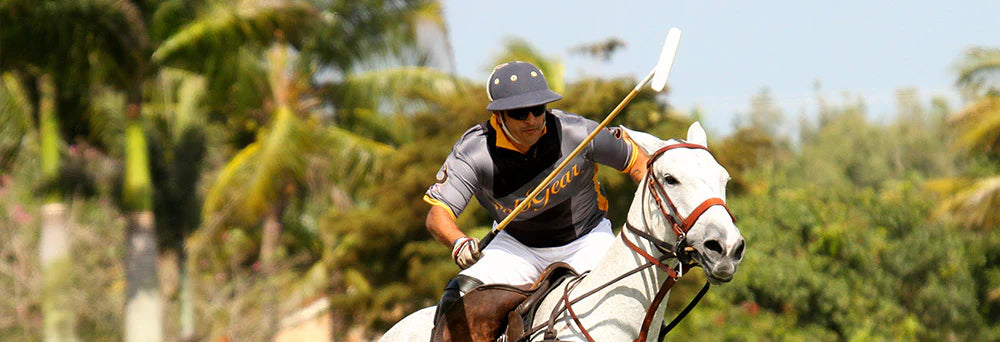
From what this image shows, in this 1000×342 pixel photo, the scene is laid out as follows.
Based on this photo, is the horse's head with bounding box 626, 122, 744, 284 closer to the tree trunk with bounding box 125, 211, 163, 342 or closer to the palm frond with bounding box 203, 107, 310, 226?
the tree trunk with bounding box 125, 211, 163, 342

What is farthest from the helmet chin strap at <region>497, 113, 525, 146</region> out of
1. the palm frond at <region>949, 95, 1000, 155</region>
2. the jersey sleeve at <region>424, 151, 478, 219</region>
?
the palm frond at <region>949, 95, 1000, 155</region>

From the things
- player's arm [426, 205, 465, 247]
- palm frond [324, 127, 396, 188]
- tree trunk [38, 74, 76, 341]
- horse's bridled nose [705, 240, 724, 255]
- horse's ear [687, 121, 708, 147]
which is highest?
horse's ear [687, 121, 708, 147]

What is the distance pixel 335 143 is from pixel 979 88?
14.5 metres

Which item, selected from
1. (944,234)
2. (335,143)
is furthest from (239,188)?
(944,234)

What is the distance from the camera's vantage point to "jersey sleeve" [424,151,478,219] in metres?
6.20

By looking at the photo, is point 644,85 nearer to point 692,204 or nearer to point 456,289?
point 692,204

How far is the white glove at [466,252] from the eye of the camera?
5656 mm

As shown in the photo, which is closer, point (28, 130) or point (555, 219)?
point (555, 219)

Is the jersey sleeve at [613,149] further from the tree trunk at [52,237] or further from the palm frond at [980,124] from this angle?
the palm frond at [980,124]

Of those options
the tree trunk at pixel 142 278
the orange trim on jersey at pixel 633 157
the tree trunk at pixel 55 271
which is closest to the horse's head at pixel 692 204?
the orange trim on jersey at pixel 633 157

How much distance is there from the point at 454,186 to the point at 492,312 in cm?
68

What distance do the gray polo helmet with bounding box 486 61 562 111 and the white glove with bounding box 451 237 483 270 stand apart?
704 millimetres

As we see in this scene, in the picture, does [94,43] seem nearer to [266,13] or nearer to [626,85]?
[266,13]

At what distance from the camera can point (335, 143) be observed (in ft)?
91.9
